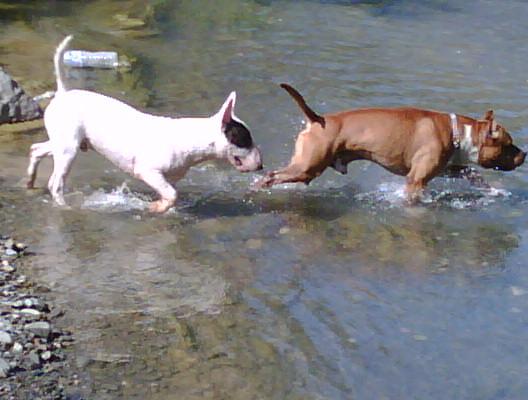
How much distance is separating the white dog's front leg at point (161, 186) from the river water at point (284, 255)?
142 mm

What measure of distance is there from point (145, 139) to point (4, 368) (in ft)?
9.23

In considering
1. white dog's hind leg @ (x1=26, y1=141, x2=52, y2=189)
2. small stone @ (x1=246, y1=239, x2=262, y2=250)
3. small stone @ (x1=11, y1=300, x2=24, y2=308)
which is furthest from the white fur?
small stone @ (x1=11, y1=300, x2=24, y2=308)

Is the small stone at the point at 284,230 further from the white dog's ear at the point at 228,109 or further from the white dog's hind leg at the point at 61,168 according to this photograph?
the white dog's hind leg at the point at 61,168

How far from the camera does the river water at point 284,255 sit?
5293 millimetres

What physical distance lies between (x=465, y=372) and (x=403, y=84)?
649 centimetres

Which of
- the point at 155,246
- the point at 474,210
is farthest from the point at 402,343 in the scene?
the point at 474,210

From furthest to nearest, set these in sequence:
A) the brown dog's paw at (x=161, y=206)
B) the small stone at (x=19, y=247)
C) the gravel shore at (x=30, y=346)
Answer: the brown dog's paw at (x=161, y=206)
the small stone at (x=19, y=247)
the gravel shore at (x=30, y=346)

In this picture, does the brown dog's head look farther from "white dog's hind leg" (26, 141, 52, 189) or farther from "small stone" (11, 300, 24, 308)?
"small stone" (11, 300, 24, 308)

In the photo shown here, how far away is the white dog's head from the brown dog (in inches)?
15.5

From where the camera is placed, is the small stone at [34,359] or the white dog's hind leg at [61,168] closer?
the small stone at [34,359]

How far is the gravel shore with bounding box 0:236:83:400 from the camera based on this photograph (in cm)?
473

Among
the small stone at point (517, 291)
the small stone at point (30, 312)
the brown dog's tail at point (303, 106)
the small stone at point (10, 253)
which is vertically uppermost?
the brown dog's tail at point (303, 106)

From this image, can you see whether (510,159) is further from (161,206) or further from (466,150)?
(161,206)

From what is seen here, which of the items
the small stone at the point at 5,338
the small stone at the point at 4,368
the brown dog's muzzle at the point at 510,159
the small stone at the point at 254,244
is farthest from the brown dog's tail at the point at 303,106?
the small stone at the point at 4,368
